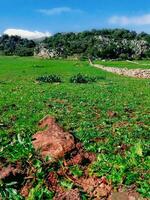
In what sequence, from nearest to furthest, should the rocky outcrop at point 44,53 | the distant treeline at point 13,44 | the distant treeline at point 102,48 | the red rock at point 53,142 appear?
the red rock at point 53,142
the rocky outcrop at point 44,53
the distant treeline at point 102,48
the distant treeline at point 13,44

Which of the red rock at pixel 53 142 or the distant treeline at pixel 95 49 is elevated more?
the red rock at pixel 53 142

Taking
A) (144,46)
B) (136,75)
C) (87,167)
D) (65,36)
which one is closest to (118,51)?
(144,46)

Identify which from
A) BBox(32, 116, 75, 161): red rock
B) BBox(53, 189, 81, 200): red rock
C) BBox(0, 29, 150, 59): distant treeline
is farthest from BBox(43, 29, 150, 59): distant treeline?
BBox(53, 189, 81, 200): red rock

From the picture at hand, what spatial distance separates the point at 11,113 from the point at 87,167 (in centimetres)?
774

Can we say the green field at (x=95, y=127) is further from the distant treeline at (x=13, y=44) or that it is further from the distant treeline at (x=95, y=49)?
the distant treeline at (x=13, y=44)

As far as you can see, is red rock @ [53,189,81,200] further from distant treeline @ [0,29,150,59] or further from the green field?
distant treeline @ [0,29,150,59]

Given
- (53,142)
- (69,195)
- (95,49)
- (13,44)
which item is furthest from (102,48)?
(69,195)

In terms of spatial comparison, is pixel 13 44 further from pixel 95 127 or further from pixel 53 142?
pixel 53 142

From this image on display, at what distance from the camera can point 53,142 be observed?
47.7ft

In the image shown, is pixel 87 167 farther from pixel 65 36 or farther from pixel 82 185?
pixel 65 36

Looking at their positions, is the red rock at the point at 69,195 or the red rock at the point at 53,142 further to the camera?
the red rock at the point at 53,142

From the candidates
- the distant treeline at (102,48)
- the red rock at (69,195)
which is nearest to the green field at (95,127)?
the red rock at (69,195)

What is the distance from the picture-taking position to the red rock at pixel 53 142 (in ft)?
46.2

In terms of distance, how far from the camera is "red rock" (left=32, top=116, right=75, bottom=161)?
14.1 metres
